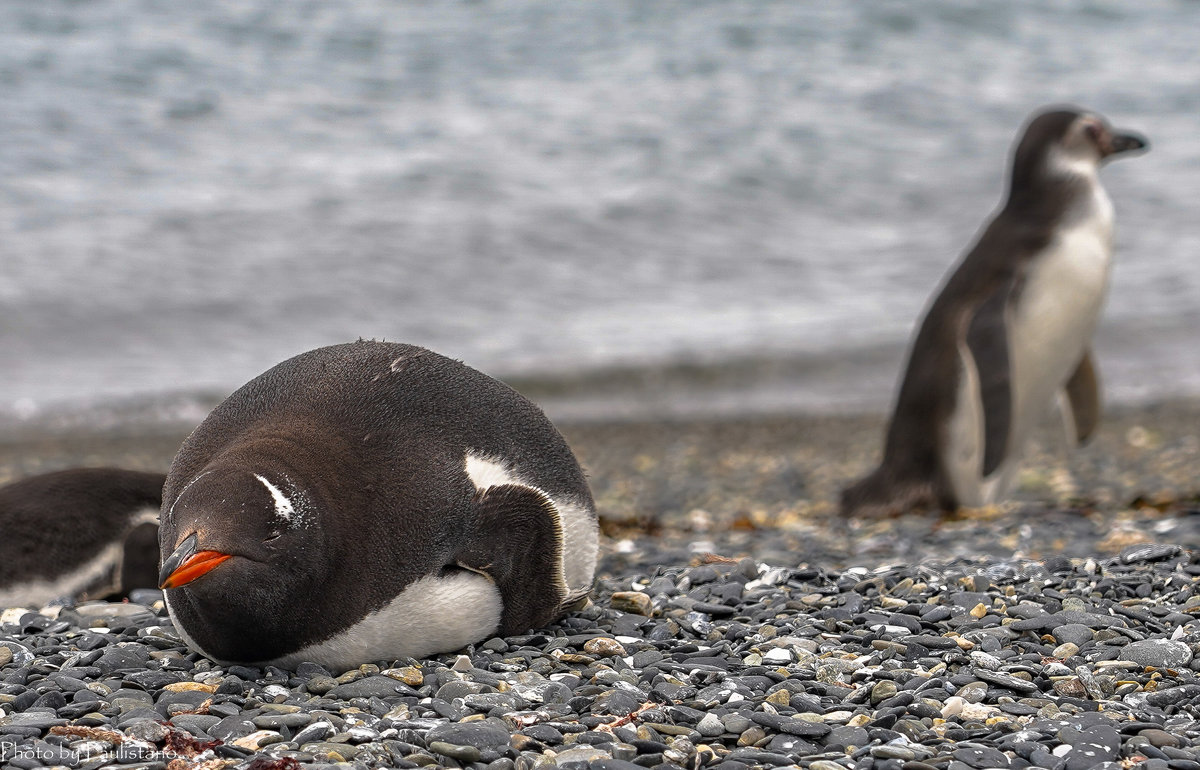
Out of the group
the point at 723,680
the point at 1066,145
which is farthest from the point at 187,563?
the point at 1066,145

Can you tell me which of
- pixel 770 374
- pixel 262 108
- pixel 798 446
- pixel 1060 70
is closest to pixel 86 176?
pixel 262 108

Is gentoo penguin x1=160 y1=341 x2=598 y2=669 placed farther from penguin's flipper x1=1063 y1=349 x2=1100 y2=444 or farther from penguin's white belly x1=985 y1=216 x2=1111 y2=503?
penguin's flipper x1=1063 y1=349 x2=1100 y2=444

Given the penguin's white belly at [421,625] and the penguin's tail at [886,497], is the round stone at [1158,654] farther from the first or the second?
the penguin's tail at [886,497]

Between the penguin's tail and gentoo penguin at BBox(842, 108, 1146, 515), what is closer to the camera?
the penguin's tail

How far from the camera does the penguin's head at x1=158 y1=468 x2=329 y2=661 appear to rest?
109 inches

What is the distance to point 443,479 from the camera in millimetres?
3311

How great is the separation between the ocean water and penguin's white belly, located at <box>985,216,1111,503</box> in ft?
8.18

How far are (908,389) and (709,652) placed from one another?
14.7 ft

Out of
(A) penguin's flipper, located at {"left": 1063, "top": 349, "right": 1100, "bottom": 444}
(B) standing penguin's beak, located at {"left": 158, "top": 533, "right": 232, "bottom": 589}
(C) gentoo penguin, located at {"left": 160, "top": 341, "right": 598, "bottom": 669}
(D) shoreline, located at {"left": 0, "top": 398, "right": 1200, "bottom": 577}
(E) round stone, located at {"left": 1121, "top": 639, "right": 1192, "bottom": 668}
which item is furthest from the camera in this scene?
(A) penguin's flipper, located at {"left": 1063, "top": 349, "right": 1100, "bottom": 444}

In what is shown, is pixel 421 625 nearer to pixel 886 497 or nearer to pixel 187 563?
pixel 187 563

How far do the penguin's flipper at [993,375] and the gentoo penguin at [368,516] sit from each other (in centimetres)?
426

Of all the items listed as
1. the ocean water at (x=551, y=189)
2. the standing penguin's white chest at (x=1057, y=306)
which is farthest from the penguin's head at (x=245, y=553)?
the ocean water at (x=551, y=189)

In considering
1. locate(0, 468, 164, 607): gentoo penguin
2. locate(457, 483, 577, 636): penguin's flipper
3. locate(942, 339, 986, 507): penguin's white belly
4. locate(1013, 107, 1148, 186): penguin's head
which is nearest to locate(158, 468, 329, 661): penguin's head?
locate(457, 483, 577, 636): penguin's flipper

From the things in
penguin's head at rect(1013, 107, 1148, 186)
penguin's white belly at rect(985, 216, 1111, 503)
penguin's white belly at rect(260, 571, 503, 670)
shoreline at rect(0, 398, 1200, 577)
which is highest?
penguin's head at rect(1013, 107, 1148, 186)
